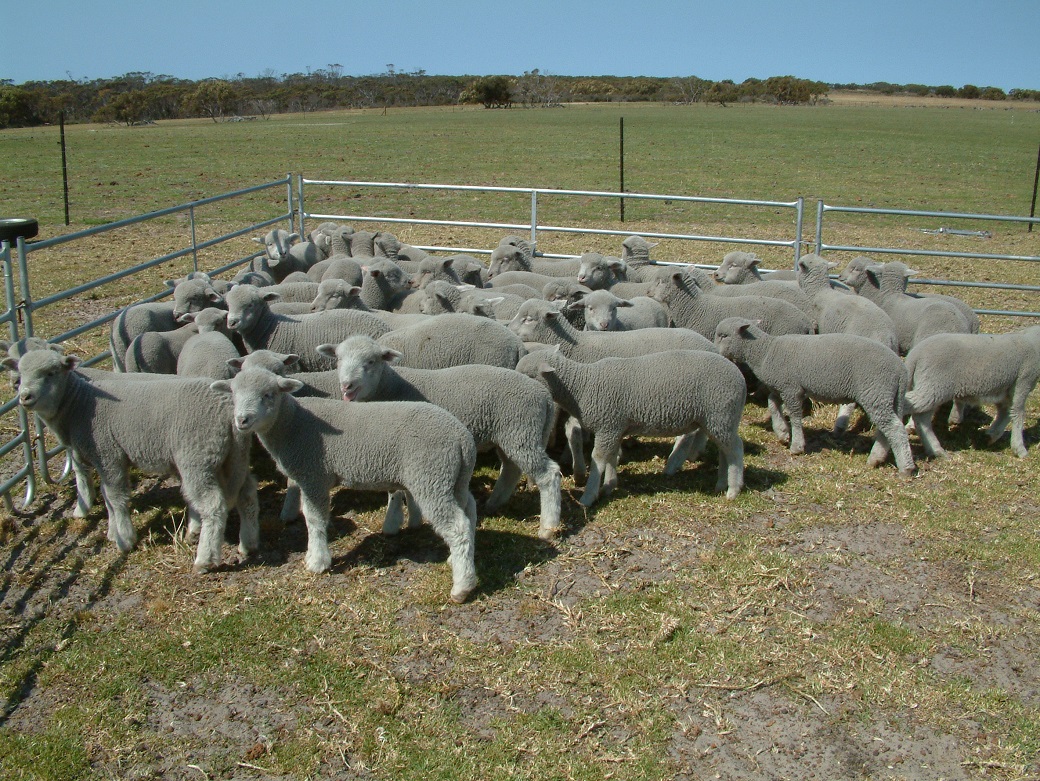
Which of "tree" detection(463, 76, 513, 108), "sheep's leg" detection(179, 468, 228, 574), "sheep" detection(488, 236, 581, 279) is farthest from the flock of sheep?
"tree" detection(463, 76, 513, 108)

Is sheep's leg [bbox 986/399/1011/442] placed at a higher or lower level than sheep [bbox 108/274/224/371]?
lower

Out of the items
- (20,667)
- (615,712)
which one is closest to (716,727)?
(615,712)

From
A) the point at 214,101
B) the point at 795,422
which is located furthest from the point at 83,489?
the point at 214,101

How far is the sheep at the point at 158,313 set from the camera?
26.9 ft

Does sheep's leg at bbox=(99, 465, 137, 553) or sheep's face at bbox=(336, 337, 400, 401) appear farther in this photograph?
sheep's face at bbox=(336, 337, 400, 401)

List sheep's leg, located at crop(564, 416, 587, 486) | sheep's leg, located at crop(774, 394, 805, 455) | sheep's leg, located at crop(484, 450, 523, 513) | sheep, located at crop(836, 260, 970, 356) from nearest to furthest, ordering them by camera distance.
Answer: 1. sheep's leg, located at crop(484, 450, 523, 513)
2. sheep's leg, located at crop(564, 416, 587, 486)
3. sheep's leg, located at crop(774, 394, 805, 455)
4. sheep, located at crop(836, 260, 970, 356)

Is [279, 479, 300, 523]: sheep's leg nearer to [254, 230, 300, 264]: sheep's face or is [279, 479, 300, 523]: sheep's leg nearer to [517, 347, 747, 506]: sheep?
[517, 347, 747, 506]: sheep

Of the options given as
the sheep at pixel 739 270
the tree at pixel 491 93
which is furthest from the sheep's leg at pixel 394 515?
the tree at pixel 491 93

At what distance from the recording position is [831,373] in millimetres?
7711

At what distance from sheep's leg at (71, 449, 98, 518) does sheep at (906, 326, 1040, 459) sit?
6.84 m

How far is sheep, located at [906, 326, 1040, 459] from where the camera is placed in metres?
7.84

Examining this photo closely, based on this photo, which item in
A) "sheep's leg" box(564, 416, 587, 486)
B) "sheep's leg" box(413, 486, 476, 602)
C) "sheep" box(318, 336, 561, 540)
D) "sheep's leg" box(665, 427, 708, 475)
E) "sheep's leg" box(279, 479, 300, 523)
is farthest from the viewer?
"sheep's leg" box(665, 427, 708, 475)

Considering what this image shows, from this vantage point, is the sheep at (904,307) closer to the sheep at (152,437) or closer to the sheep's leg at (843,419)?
the sheep's leg at (843,419)

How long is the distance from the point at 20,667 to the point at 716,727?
3.84 m
